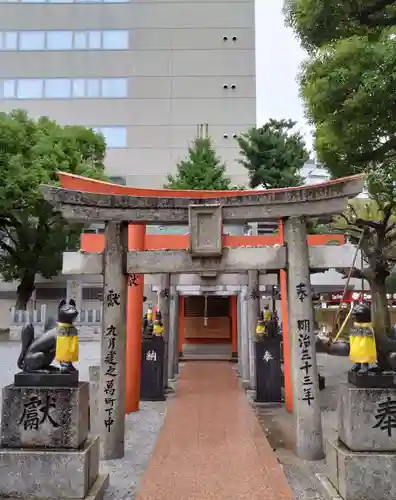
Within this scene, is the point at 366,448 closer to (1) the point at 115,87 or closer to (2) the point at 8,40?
(1) the point at 115,87

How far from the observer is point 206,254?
681 cm

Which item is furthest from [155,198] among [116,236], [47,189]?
[47,189]

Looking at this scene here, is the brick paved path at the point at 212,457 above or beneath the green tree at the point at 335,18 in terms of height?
beneath

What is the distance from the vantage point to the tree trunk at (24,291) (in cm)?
2678

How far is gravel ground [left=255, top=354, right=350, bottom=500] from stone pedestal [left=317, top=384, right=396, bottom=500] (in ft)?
2.25

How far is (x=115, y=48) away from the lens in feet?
109

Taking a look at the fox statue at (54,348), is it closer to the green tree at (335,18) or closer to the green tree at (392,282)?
the green tree at (335,18)

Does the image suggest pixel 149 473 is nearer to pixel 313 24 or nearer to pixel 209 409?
pixel 209 409

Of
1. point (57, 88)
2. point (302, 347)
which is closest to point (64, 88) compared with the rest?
point (57, 88)

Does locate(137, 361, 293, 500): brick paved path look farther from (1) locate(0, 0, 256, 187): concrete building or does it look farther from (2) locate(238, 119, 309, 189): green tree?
(1) locate(0, 0, 256, 187): concrete building

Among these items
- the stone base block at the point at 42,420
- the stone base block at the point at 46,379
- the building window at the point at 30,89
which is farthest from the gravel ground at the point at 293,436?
the building window at the point at 30,89

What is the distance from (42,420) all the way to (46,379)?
1.35 ft

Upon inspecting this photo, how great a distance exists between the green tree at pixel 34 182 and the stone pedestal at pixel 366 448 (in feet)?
63.4

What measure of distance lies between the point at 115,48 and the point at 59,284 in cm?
1706
